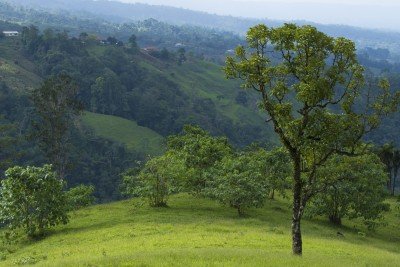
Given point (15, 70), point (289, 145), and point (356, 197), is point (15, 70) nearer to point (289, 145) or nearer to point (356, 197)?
point (356, 197)

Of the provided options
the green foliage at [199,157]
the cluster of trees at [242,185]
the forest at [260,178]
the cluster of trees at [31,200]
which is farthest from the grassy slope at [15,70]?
the cluster of trees at [31,200]

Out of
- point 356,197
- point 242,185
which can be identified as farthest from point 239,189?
point 356,197

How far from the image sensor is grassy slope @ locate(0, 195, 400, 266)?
74.7 ft

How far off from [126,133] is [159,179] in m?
110

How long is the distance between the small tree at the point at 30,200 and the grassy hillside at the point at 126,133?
105m

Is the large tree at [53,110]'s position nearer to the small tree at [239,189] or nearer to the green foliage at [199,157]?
the green foliage at [199,157]

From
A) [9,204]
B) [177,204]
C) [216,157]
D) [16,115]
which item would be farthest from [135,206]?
[16,115]

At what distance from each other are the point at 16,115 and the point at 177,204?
9570cm

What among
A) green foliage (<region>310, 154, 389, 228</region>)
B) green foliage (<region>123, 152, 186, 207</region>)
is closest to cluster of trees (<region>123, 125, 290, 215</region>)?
green foliage (<region>123, 152, 186, 207</region>)

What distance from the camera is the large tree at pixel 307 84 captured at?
74.3 ft

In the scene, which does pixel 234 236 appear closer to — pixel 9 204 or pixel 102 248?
pixel 102 248

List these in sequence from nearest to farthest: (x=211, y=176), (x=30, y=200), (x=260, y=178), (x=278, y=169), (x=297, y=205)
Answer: (x=297, y=205)
(x=30, y=200)
(x=211, y=176)
(x=260, y=178)
(x=278, y=169)

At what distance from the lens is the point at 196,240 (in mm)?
30125

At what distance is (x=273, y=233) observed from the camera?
35.9 metres
